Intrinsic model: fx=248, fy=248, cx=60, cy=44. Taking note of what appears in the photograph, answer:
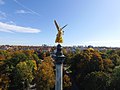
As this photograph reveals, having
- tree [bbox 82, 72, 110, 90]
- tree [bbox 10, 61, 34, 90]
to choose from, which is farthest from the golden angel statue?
tree [bbox 10, 61, 34, 90]

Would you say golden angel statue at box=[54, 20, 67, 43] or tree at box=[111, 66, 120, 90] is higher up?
golden angel statue at box=[54, 20, 67, 43]

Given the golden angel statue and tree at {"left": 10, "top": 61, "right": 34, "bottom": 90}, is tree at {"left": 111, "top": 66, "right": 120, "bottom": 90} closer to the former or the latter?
tree at {"left": 10, "top": 61, "right": 34, "bottom": 90}

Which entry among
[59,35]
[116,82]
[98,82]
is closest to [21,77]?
[98,82]

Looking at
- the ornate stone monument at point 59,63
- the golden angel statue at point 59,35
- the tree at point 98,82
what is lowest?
the tree at point 98,82

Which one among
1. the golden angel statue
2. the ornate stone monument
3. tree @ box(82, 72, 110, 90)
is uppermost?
the golden angel statue

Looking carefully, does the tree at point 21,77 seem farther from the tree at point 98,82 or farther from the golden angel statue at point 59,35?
the golden angel statue at point 59,35

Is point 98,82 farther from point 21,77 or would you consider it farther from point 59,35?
point 59,35

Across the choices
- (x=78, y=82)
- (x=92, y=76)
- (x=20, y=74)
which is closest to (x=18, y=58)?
(x=20, y=74)

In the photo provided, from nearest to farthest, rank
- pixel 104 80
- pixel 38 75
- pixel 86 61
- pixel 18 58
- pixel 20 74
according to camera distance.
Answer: pixel 104 80
pixel 38 75
pixel 20 74
pixel 86 61
pixel 18 58

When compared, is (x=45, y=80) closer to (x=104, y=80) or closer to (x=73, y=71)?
(x=104, y=80)

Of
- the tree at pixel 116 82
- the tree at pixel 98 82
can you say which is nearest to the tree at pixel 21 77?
the tree at pixel 98 82

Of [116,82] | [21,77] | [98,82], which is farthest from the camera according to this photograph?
[21,77]
